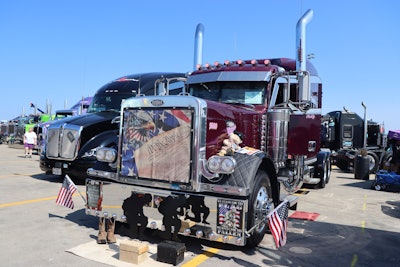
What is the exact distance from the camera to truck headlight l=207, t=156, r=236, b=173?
4199 millimetres

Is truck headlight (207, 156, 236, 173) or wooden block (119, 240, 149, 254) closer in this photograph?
wooden block (119, 240, 149, 254)

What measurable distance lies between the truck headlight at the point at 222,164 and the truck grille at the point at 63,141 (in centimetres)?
595

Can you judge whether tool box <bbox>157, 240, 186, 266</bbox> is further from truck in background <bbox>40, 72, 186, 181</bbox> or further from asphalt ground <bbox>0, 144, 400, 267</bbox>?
truck in background <bbox>40, 72, 186, 181</bbox>

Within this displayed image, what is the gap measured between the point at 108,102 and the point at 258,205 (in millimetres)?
8645

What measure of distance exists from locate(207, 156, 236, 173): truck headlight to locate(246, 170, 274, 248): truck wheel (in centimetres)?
39

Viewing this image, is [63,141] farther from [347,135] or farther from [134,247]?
[347,135]

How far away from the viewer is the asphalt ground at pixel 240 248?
4.26 m

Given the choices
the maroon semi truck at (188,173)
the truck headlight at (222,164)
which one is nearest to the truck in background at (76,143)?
the maroon semi truck at (188,173)

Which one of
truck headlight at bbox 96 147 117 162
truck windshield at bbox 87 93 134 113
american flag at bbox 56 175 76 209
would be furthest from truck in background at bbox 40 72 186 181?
truck headlight at bbox 96 147 117 162

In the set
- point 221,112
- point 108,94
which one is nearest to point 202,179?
point 221,112

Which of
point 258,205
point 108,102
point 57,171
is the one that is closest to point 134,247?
point 258,205

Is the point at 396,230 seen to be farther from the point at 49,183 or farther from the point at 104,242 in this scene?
the point at 49,183

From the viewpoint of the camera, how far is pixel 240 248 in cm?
473

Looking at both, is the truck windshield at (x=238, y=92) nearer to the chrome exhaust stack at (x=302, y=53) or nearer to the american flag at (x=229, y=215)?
the chrome exhaust stack at (x=302, y=53)
